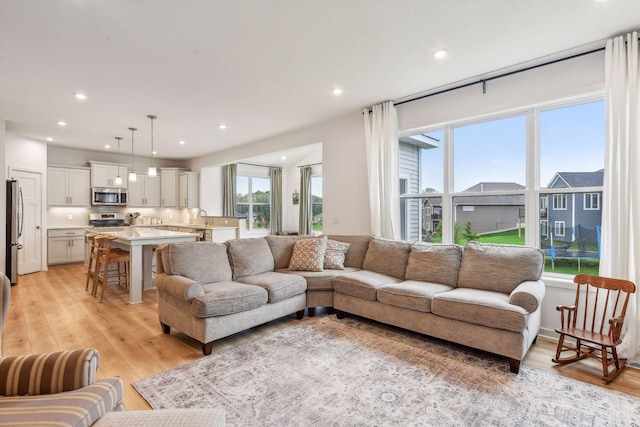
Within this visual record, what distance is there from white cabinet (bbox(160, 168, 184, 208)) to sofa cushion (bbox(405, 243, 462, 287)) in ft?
23.3

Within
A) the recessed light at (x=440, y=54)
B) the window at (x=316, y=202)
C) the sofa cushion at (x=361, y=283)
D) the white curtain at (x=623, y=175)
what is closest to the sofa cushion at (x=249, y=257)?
the sofa cushion at (x=361, y=283)

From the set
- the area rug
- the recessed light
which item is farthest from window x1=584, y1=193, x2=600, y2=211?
the recessed light

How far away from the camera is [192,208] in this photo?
870 centimetres

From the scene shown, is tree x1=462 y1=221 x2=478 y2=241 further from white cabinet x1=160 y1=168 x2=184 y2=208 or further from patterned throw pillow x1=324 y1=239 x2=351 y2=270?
white cabinet x1=160 y1=168 x2=184 y2=208

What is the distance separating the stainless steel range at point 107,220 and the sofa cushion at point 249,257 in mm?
5195

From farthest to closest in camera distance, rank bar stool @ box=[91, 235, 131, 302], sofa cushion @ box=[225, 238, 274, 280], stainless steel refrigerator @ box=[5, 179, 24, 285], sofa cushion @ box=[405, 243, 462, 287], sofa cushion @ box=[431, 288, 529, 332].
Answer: stainless steel refrigerator @ box=[5, 179, 24, 285]
bar stool @ box=[91, 235, 131, 302]
sofa cushion @ box=[225, 238, 274, 280]
sofa cushion @ box=[405, 243, 462, 287]
sofa cushion @ box=[431, 288, 529, 332]

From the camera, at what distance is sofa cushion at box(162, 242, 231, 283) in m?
3.21

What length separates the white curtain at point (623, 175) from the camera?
2.63 meters

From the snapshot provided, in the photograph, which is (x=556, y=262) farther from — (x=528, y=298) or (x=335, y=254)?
(x=335, y=254)

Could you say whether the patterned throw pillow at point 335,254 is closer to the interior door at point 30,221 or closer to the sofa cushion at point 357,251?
the sofa cushion at point 357,251

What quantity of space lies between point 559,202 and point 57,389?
4214 mm

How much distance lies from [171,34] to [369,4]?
164cm

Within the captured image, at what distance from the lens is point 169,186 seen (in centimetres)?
862

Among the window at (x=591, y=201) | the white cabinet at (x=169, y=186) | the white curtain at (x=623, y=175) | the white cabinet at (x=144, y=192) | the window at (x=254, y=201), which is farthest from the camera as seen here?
the window at (x=254, y=201)
